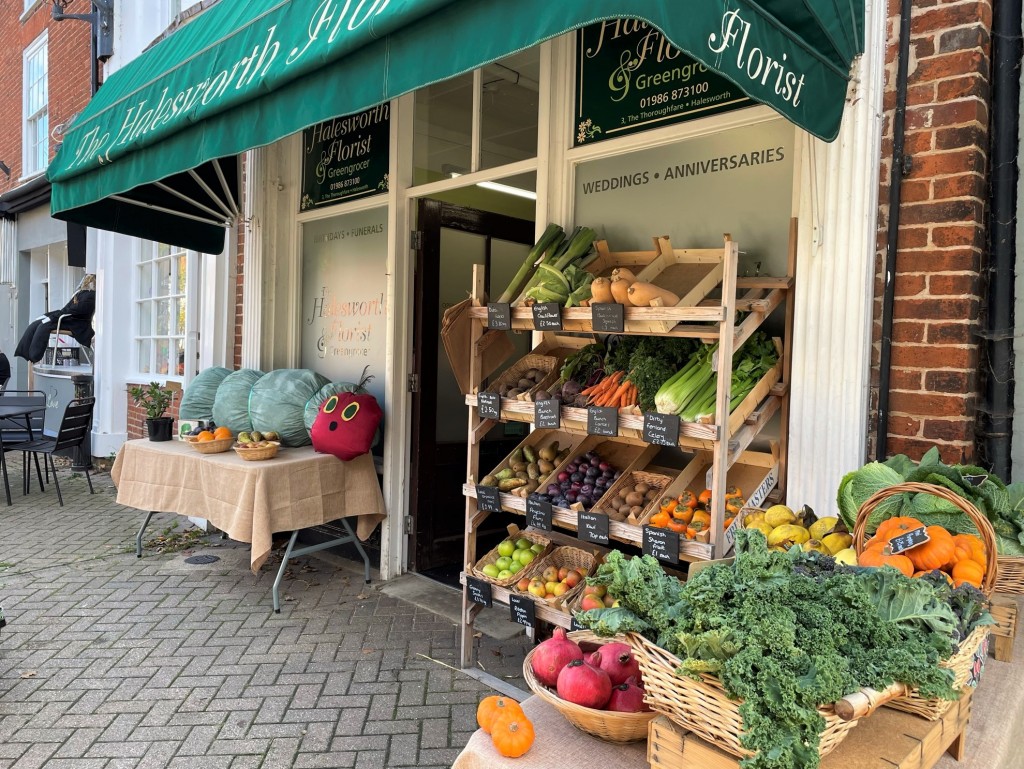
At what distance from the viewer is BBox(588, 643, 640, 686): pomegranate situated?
1828 mm

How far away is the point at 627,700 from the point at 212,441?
3.86 meters

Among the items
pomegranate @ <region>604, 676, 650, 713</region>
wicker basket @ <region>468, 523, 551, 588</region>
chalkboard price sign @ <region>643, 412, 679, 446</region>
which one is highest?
chalkboard price sign @ <region>643, 412, 679, 446</region>

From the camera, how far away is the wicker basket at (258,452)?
4.52 metres

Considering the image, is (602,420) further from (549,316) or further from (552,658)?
(552,658)

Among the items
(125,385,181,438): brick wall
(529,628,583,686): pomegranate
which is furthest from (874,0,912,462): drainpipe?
(125,385,181,438): brick wall

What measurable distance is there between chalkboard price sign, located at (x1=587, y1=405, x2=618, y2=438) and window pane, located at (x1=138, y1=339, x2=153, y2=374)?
6.99m

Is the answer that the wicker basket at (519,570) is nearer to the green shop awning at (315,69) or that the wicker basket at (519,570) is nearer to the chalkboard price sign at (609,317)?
the chalkboard price sign at (609,317)

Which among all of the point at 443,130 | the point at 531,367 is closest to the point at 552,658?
the point at 531,367

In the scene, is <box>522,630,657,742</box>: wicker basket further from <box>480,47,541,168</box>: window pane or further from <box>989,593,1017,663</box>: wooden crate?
<box>480,47,541,168</box>: window pane

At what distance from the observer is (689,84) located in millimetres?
3463

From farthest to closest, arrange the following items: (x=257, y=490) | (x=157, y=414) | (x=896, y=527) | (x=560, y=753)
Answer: (x=157, y=414) < (x=257, y=490) < (x=896, y=527) < (x=560, y=753)

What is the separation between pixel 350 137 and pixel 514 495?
137 inches

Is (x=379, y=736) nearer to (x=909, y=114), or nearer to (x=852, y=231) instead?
(x=852, y=231)

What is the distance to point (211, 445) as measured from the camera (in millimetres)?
4797
